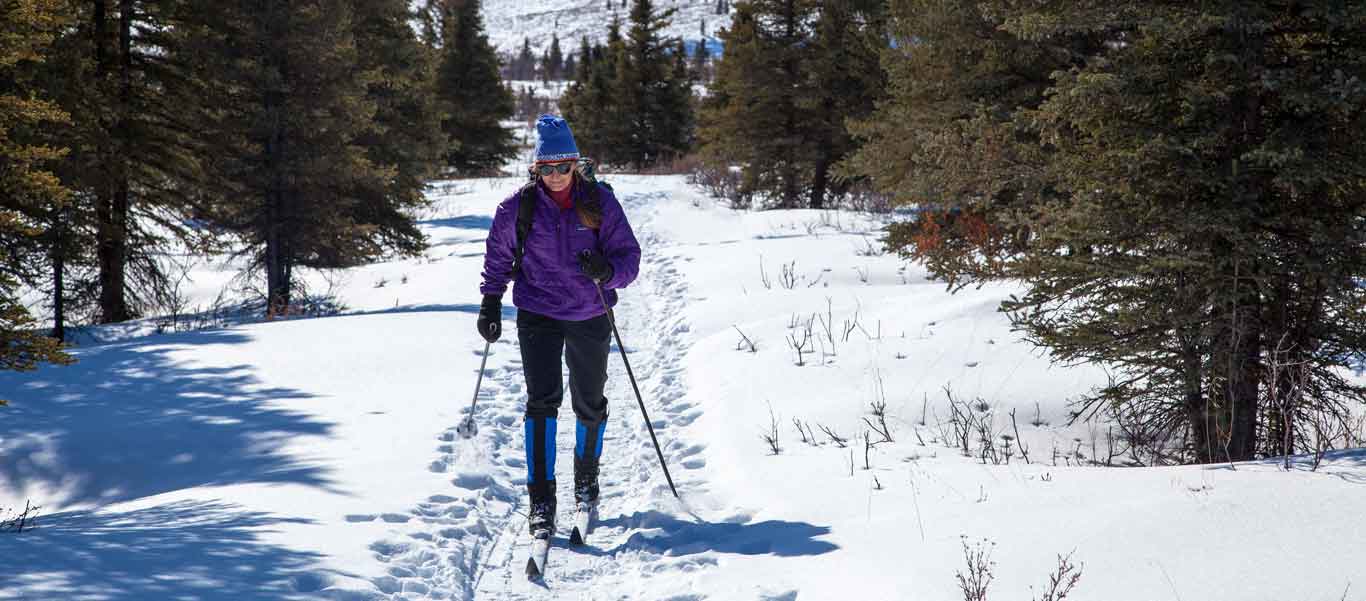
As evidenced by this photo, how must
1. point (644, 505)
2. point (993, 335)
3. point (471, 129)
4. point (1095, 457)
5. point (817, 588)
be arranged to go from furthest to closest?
1. point (471, 129)
2. point (993, 335)
3. point (1095, 457)
4. point (644, 505)
5. point (817, 588)

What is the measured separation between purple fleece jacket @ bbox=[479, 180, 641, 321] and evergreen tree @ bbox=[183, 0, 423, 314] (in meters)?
9.96

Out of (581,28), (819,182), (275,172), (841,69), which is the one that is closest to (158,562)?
(275,172)

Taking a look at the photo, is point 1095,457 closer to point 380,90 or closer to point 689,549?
point 689,549

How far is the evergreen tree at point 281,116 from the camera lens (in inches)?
531

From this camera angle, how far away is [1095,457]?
21.0 ft

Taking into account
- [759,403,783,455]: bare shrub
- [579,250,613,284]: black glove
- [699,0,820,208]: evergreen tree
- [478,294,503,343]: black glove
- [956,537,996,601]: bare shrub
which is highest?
[699,0,820,208]: evergreen tree

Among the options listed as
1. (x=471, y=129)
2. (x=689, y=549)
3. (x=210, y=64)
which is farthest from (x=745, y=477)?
(x=471, y=129)

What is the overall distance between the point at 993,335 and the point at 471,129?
3373 cm

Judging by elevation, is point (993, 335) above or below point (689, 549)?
above

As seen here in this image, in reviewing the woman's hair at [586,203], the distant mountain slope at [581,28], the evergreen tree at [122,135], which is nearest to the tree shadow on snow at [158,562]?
the woman's hair at [586,203]

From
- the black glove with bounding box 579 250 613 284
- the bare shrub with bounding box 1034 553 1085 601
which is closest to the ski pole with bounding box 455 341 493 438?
the black glove with bounding box 579 250 613 284

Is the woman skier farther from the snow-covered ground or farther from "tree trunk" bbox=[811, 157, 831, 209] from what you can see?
"tree trunk" bbox=[811, 157, 831, 209]

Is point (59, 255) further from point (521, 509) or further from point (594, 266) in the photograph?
point (594, 266)

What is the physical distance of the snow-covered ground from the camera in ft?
12.6
